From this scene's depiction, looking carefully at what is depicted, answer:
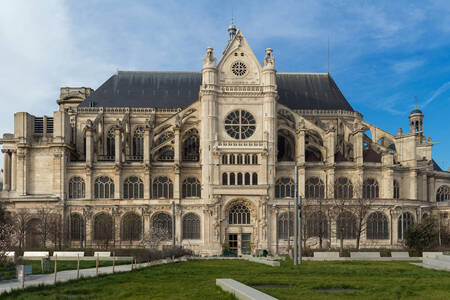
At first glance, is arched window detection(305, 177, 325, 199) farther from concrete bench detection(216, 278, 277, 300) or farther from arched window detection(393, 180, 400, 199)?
concrete bench detection(216, 278, 277, 300)

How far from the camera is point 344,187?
222 ft

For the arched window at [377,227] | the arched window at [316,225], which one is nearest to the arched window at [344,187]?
the arched window at [377,227]

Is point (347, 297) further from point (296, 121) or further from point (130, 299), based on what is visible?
point (296, 121)

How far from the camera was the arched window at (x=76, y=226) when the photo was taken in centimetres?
6581

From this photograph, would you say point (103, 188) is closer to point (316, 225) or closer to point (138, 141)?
point (138, 141)

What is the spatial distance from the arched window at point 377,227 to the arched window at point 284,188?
414 inches

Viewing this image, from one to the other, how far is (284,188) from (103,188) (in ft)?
77.1

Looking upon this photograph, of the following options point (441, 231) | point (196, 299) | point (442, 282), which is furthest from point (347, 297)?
point (441, 231)

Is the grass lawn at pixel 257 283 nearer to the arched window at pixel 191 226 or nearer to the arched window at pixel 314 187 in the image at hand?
the arched window at pixel 191 226

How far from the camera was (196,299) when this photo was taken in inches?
744

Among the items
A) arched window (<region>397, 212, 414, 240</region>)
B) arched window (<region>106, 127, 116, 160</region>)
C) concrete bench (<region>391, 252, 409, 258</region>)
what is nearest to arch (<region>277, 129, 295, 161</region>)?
arched window (<region>397, 212, 414, 240</region>)

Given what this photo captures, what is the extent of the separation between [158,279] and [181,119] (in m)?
44.4

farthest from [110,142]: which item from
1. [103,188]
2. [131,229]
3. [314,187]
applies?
[314,187]

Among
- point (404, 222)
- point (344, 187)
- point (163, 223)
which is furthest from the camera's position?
point (344, 187)
